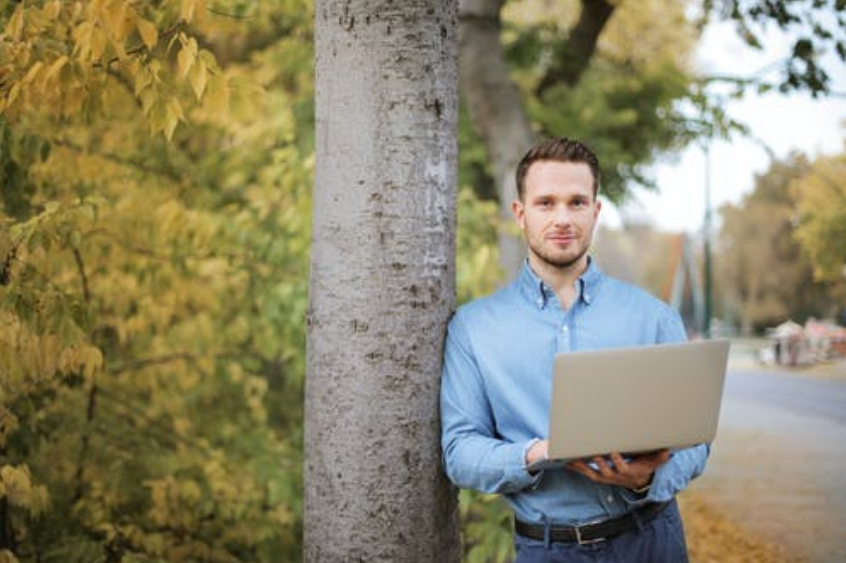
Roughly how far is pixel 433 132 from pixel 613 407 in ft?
2.90

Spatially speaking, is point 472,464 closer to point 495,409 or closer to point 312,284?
point 495,409

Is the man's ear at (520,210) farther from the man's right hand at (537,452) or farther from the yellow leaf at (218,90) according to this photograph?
the yellow leaf at (218,90)

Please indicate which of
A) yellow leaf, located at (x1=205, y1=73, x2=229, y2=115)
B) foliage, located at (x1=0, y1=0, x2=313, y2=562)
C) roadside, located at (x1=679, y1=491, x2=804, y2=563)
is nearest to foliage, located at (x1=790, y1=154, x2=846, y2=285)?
roadside, located at (x1=679, y1=491, x2=804, y2=563)

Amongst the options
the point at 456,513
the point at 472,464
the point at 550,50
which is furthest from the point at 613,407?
the point at 550,50

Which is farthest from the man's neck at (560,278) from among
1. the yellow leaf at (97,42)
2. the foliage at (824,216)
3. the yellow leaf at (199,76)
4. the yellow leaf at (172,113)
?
the foliage at (824,216)

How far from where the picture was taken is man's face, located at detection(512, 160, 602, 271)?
7.62ft

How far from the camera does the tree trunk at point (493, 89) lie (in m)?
7.09

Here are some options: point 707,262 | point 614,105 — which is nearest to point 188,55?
point 707,262

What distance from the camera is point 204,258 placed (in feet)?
15.8

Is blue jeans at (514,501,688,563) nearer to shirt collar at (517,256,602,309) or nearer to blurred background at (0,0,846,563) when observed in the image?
shirt collar at (517,256,602,309)

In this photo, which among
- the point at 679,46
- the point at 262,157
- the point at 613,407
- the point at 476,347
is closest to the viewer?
the point at 613,407

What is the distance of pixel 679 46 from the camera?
12.3m

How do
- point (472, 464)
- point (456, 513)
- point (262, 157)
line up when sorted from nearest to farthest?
point (472, 464), point (456, 513), point (262, 157)

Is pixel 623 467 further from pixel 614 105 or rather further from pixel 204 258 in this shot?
pixel 614 105
